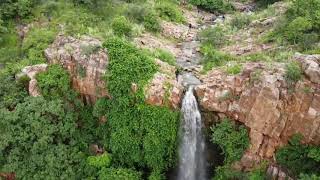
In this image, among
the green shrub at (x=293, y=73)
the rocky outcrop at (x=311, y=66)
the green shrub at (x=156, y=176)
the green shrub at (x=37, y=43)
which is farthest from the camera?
the green shrub at (x=37, y=43)

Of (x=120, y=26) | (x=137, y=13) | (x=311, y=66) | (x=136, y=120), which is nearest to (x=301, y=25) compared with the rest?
(x=311, y=66)

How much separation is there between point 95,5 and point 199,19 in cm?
864

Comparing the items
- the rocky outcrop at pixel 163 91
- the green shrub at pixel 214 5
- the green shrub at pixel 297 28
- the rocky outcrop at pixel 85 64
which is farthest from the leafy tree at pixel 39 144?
the green shrub at pixel 214 5

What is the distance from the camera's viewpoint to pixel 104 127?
72.4ft

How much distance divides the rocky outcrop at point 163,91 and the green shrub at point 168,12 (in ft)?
33.6

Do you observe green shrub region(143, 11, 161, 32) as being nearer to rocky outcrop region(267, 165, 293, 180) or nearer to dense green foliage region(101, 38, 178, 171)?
dense green foliage region(101, 38, 178, 171)

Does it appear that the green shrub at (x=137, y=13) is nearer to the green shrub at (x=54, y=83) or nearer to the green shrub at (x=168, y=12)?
the green shrub at (x=168, y=12)

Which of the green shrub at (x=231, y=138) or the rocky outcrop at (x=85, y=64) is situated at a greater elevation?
the rocky outcrop at (x=85, y=64)

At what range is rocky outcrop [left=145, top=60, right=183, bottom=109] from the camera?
2055 centimetres

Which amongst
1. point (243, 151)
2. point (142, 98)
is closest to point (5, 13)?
point (142, 98)

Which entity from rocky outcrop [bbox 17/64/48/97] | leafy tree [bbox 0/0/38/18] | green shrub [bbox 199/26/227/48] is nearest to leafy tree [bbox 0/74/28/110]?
→ rocky outcrop [bbox 17/64/48/97]

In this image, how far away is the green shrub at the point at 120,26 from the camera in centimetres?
2483

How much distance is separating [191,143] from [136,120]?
2.92 meters

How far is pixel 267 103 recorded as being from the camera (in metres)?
19.2
